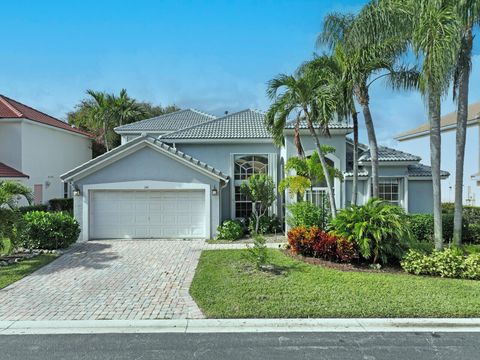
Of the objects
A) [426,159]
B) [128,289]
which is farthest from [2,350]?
[426,159]

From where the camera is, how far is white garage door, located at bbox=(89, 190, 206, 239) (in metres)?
15.6

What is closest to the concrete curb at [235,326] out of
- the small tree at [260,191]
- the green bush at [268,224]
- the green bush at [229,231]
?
the green bush at [229,231]

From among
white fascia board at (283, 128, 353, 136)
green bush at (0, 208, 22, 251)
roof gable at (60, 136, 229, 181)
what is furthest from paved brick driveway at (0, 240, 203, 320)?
white fascia board at (283, 128, 353, 136)

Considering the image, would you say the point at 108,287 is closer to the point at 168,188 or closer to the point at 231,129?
the point at 168,188

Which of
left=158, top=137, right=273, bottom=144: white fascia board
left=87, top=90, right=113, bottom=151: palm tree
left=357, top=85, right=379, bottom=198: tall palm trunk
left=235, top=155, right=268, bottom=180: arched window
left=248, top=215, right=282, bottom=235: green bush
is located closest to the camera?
left=357, top=85, right=379, bottom=198: tall palm trunk

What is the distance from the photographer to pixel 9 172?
20172 mm

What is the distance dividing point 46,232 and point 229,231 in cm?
697

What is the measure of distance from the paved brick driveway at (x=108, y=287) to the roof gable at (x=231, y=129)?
6911 mm

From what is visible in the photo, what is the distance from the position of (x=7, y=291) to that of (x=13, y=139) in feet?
51.0

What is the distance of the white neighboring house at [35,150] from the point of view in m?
21.0

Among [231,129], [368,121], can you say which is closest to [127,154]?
[231,129]

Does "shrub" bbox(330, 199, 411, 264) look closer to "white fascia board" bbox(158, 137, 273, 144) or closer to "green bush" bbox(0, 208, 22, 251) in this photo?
"white fascia board" bbox(158, 137, 273, 144)

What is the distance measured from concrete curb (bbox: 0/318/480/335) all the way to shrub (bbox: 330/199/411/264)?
11.9 ft

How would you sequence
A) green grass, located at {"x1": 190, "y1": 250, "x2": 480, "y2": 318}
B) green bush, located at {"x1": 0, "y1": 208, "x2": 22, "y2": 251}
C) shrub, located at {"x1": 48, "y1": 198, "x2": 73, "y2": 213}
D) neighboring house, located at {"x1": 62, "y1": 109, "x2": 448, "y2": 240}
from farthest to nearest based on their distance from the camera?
shrub, located at {"x1": 48, "y1": 198, "x2": 73, "y2": 213} → neighboring house, located at {"x1": 62, "y1": 109, "x2": 448, "y2": 240} → green bush, located at {"x1": 0, "y1": 208, "x2": 22, "y2": 251} → green grass, located at {"x1": 190, "y1": 250, "x2": 480, "y2": 318}
